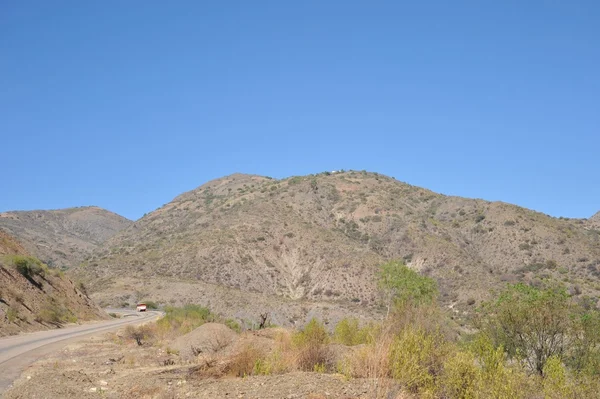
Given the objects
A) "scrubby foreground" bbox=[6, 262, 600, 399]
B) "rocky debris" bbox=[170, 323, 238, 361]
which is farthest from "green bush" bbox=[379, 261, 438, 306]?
"rocky debris" bbox=[170, 323, 238, 361]

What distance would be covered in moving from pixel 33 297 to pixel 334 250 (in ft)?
180

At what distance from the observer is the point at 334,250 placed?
3420 inches

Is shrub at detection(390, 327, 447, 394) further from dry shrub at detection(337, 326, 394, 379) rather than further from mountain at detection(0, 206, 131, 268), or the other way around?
mountain at detection(0, 206, 131, 268)

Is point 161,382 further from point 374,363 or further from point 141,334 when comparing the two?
point 141,334

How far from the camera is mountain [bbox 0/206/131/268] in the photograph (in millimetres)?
120500

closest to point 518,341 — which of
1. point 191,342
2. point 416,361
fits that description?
point 416,361

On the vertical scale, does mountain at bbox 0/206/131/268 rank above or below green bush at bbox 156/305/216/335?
above

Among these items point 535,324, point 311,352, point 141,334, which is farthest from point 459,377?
point 141,334

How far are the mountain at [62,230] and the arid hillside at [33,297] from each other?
6462 cm

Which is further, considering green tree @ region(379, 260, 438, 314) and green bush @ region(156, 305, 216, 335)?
green tree @ region(379, 260, 438, 314)

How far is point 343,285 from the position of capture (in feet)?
254

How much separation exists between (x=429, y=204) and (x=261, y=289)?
50300 millimetres

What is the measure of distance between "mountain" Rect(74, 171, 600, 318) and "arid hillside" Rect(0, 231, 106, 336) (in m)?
20.9

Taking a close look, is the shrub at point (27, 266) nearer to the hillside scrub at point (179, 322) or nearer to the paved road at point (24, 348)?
the paved road at point (24, 348)
